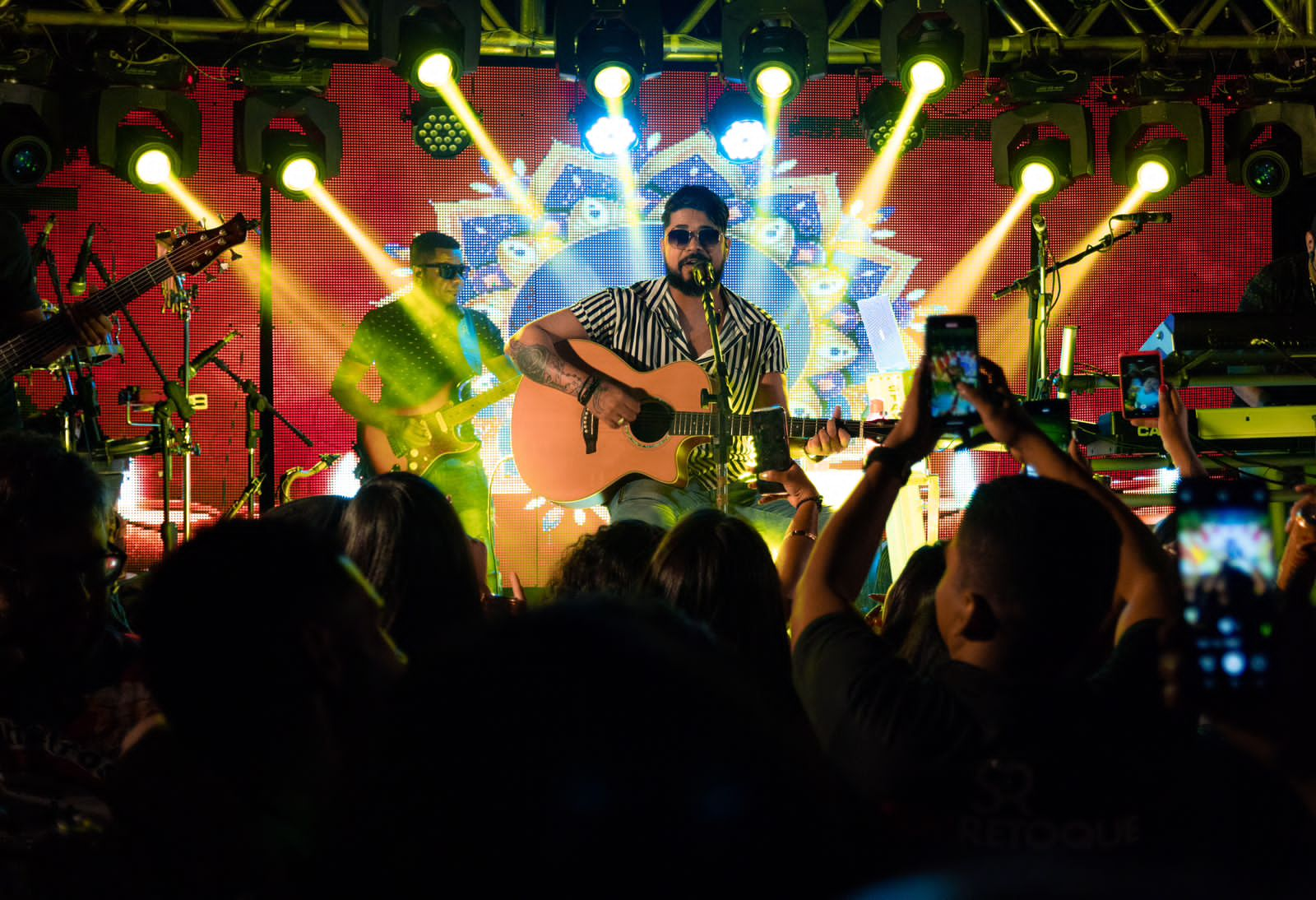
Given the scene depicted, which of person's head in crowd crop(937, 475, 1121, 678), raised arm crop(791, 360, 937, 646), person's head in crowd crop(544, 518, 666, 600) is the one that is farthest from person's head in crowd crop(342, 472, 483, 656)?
person's head in crowd crop(937, 475, 1121, 678)

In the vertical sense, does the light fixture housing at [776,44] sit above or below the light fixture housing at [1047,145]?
above

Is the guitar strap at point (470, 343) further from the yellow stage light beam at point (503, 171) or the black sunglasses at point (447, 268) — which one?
the yellow stage light beam at point (503, 171)

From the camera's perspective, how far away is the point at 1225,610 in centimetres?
95

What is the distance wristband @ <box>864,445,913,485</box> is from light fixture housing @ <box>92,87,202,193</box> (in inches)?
261

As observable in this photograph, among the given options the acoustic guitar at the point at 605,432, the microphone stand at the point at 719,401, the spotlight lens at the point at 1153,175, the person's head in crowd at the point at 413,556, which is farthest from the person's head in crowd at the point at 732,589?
the spotlight lens at the point at 1153,175

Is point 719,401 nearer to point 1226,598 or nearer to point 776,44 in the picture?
point 776,44

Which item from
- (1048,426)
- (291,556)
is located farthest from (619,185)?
(291,556)

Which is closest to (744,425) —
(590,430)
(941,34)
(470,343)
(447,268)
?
(590,430)

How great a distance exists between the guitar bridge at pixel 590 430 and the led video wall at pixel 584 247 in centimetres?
225

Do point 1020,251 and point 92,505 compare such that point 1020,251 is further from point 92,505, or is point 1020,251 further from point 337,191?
point 92,505

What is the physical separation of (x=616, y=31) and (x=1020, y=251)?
132 inches

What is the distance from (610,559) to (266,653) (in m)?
1.72

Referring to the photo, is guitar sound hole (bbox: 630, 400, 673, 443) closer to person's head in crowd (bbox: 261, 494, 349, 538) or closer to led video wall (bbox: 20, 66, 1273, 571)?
led video wall (bbox: 20, 66, 1273, 571)

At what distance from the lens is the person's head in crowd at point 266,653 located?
110 centimetres
